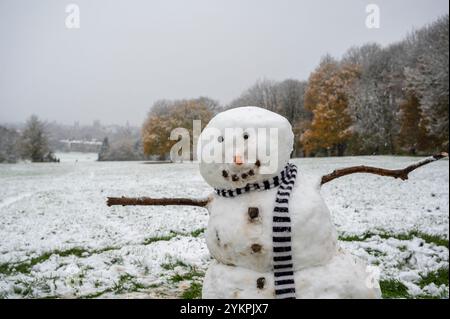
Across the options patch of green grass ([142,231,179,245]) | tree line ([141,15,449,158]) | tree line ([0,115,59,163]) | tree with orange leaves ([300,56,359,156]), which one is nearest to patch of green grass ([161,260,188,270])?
patch of green grass ([142,231,179,245])

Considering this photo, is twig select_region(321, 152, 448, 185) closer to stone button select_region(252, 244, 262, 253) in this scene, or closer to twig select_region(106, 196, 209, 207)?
stone button select_region(252, 244, 262, 253)

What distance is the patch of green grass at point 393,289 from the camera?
14.8ft

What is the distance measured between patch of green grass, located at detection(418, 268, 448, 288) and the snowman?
9.11 feet

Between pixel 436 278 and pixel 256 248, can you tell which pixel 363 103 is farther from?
pixel 256 248

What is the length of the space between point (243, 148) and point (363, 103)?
2032 cm

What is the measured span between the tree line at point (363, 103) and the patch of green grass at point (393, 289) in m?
6.34

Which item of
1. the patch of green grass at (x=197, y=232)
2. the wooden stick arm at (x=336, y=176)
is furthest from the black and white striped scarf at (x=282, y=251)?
the patch of green grass at (x=197, y=232)

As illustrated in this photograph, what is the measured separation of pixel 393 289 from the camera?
15.5 feet

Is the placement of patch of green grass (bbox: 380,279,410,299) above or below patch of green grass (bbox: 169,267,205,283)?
below

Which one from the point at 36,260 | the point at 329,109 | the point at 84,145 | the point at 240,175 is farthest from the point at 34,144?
the point at 240,175

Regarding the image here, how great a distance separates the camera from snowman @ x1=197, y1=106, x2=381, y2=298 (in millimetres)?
2572

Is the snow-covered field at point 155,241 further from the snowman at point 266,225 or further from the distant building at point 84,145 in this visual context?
the distant building at point 84,145
